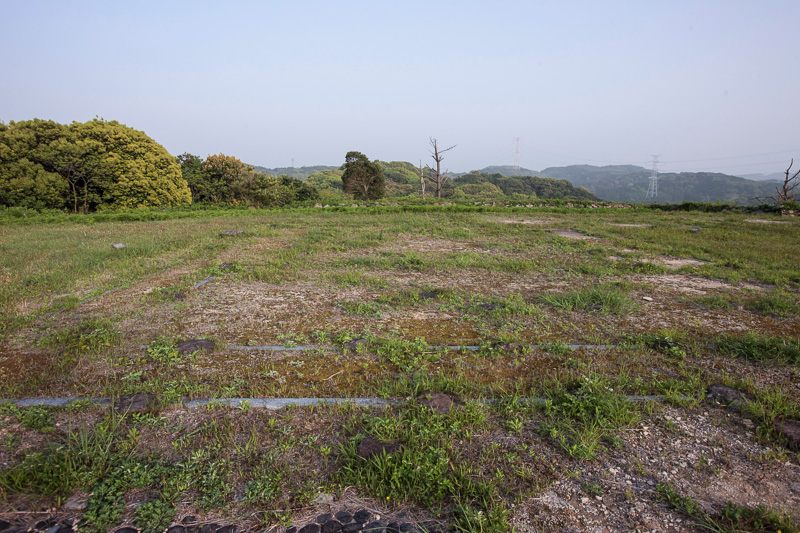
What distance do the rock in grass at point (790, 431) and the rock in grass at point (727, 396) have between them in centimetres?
23

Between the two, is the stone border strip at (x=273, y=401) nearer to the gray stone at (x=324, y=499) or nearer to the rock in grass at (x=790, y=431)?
the rock in grass at (x=790, y=431)

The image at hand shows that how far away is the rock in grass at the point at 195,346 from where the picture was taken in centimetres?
353

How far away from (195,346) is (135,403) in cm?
96

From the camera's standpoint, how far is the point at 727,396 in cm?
271

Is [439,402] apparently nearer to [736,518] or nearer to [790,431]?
[736,518]

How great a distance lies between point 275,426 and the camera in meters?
2.46

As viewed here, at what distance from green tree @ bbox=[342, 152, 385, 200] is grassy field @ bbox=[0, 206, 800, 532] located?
80.6 feet

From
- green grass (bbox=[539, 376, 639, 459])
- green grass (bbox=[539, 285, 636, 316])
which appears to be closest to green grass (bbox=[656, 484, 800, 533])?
green grass (bbox=[539, 376, 639, 459])

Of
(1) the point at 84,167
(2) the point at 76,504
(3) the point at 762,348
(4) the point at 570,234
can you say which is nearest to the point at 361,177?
(1) the point at 84,167

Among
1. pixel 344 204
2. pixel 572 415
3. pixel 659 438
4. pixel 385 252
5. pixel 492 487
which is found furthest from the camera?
pixel 344 204

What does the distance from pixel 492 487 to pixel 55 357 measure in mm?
4105

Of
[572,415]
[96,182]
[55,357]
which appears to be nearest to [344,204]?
[96,182]

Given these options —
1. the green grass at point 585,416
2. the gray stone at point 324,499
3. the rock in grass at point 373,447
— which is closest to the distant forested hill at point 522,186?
the green grass at point 585,416

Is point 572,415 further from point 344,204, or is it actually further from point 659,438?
point 344,204
